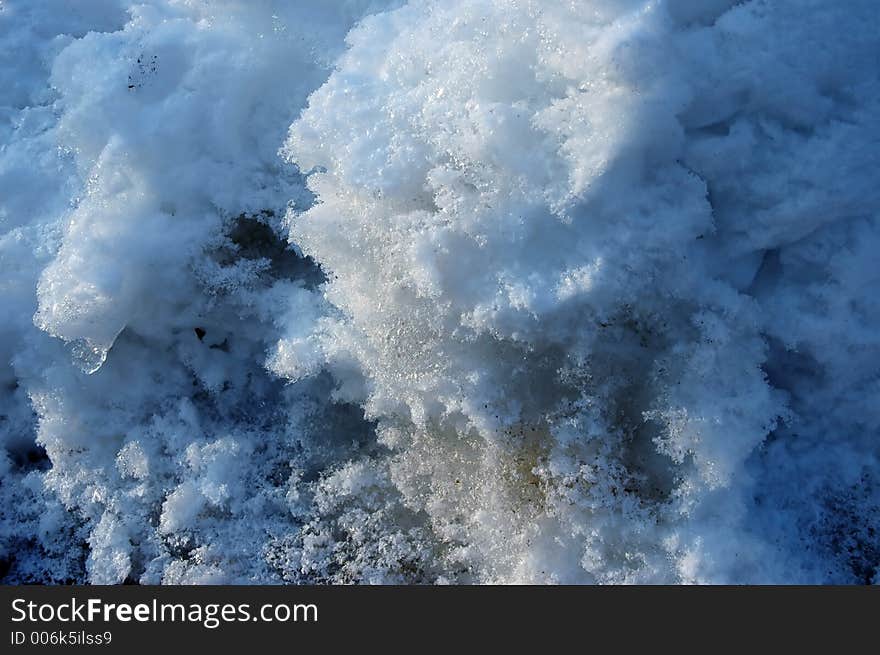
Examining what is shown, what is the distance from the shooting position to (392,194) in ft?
9.23

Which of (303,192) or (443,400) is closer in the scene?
(443,400)

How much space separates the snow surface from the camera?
2.64m

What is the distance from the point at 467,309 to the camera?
2729 mm

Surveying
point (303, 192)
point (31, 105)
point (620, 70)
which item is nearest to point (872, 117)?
point (620, 70)

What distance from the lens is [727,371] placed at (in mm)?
2707

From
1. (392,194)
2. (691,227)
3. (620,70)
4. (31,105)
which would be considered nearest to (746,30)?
(620,70)

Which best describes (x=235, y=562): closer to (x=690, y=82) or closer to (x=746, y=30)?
(x=690, y=82)

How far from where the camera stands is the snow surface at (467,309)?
8.66 ft

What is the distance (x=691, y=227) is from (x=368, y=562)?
5.85 feet

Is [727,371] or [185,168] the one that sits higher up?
[185,168]
